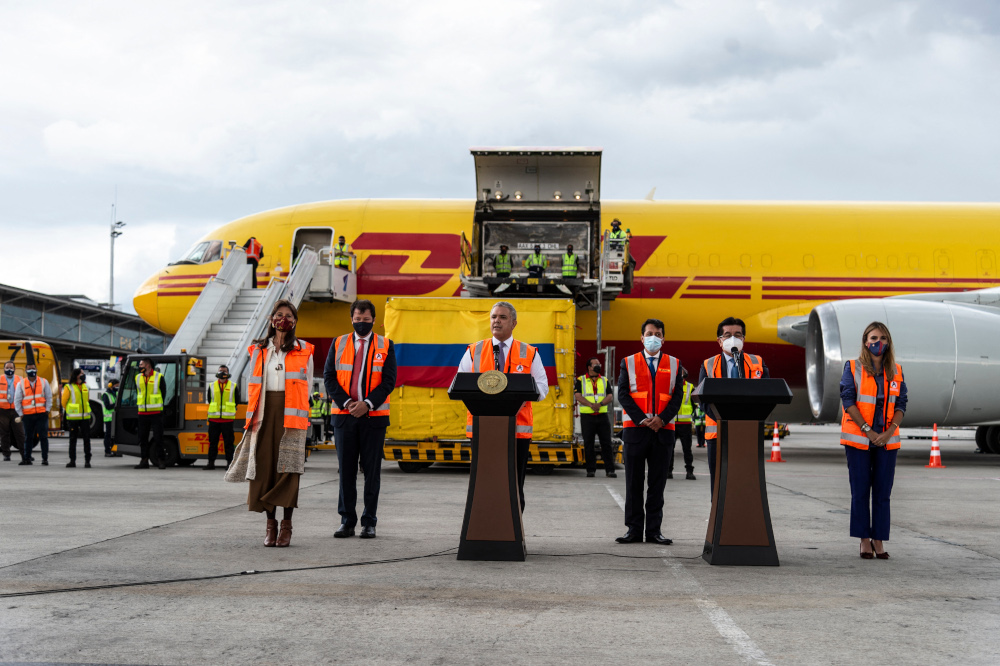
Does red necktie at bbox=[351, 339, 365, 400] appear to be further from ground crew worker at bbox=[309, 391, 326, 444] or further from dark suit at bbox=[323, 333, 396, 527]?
ground crew worker at bbox=[309, 391, 326, 444]

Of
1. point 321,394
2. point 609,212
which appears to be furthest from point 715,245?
point 321,394

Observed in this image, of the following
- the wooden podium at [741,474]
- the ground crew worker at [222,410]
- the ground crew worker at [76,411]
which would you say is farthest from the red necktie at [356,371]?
the ground crew worker at [76,411]

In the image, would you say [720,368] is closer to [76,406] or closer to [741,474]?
[741,474]

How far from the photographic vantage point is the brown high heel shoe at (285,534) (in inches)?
243

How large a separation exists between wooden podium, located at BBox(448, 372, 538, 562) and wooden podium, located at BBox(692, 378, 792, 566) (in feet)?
3.96

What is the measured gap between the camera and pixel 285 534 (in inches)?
244

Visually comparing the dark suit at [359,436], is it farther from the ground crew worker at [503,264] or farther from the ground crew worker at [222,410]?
the ground crew worker at [503,264]

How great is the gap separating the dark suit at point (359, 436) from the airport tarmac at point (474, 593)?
0.35 m

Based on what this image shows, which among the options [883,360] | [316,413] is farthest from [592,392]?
[316,413]

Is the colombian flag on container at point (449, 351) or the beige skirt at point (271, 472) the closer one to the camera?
the beige skirt at point (271, 472)

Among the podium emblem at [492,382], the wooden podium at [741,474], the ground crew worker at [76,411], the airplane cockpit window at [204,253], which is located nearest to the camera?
the wooden podium at [741,474]

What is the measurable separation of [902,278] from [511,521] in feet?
47.0

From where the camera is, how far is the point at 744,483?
5.82 m

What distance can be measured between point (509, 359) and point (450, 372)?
6.83 metres
